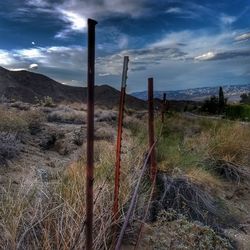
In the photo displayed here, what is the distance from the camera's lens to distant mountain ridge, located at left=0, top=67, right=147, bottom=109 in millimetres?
63169

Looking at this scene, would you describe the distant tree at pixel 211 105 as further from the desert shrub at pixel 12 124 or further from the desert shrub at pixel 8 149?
the desert shrub at pixel 8 149

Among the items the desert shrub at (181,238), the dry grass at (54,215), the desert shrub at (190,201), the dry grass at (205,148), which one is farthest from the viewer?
the dry grass at (205,148)

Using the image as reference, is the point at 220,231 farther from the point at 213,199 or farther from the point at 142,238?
the point at 142,238

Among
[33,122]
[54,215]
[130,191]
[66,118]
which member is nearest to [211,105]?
[66,118]

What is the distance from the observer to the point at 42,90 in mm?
72438

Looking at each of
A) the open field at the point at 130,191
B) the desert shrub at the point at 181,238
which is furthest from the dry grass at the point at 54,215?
the desert shrub at the point at 181,238

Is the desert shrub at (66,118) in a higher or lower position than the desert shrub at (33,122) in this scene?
lower

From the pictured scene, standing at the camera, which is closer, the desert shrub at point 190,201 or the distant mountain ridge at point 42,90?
the desert shrub at point 190,201

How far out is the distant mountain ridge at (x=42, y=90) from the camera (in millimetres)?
63169

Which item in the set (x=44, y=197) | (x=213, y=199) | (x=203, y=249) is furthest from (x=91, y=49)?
(x=213, y=199)

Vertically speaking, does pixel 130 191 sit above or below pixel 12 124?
below

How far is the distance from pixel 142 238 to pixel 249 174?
5.49m

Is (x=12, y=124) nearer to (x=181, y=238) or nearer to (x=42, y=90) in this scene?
(x=181, y=238)

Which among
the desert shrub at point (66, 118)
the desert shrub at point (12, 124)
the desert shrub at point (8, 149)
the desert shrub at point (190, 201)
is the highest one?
the desert shrub at point (12, 124)
